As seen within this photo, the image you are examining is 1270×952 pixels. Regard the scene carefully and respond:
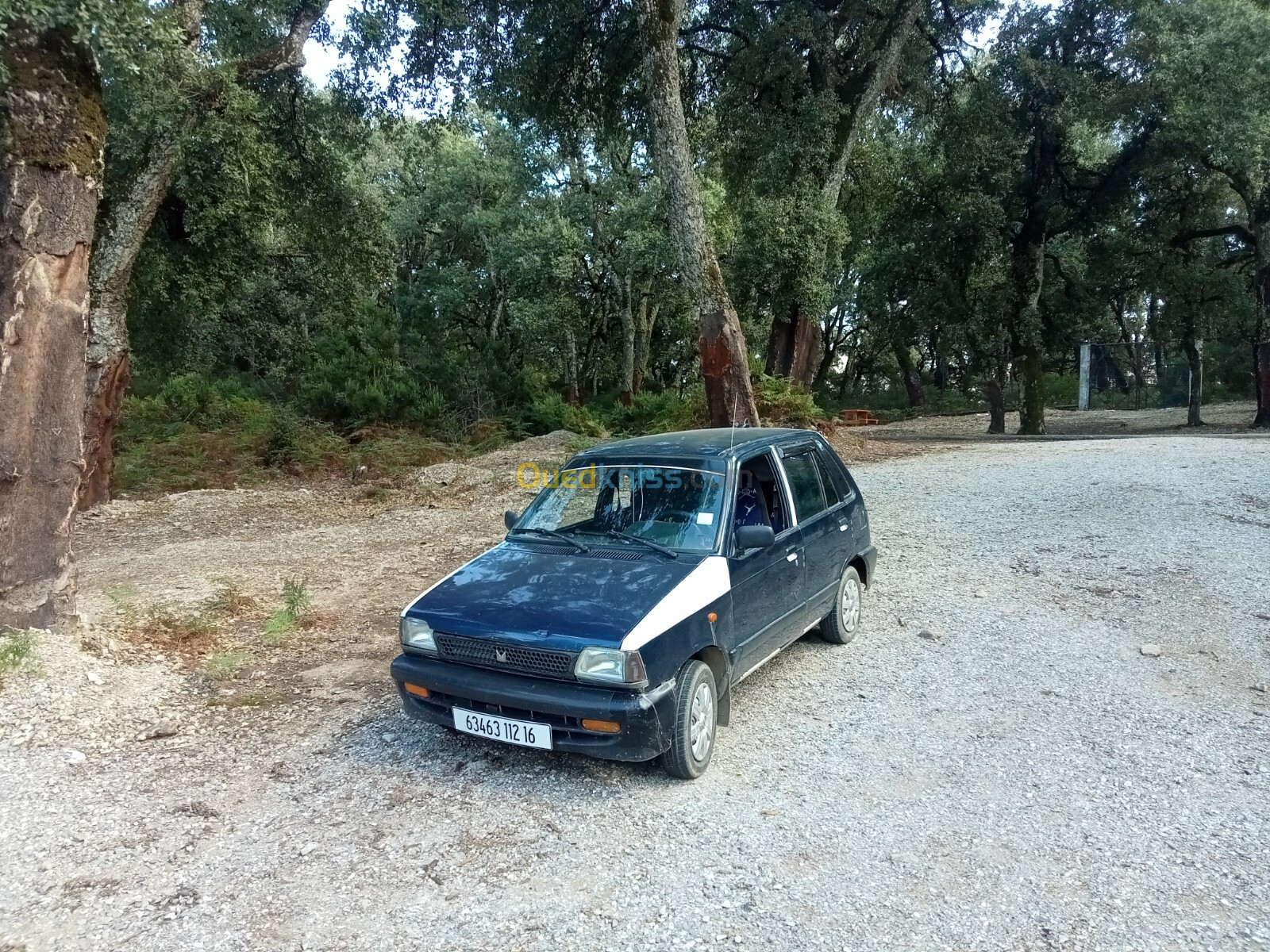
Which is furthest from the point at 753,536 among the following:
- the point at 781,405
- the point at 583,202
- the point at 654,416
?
the point at 583,202

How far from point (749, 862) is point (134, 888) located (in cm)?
242

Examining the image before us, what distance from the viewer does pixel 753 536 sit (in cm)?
452

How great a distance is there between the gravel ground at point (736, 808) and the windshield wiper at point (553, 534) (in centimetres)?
113

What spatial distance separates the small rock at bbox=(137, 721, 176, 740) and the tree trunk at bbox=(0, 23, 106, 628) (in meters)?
1.49

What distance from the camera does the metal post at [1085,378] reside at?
94.9ft

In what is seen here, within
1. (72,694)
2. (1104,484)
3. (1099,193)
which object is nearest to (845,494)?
(72,694)

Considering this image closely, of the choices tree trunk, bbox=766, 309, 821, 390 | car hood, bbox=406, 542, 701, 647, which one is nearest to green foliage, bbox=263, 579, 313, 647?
car hood, bbox=406, 542, 701, 647

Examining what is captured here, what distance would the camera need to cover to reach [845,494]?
20.2 ft

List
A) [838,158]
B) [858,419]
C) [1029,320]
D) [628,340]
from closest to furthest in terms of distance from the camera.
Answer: [838,158] < [1029,320] < [628,340] < [858,419]

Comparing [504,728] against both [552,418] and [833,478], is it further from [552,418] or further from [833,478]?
[552,418]

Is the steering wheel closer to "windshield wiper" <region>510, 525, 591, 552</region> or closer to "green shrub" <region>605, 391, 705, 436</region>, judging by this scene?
"windshield wiper" <region>510, 525, 591, 552</region>

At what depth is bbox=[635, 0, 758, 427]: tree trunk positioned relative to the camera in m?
13.7

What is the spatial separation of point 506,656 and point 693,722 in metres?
0.95

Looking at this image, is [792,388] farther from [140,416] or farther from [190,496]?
[140,416]
